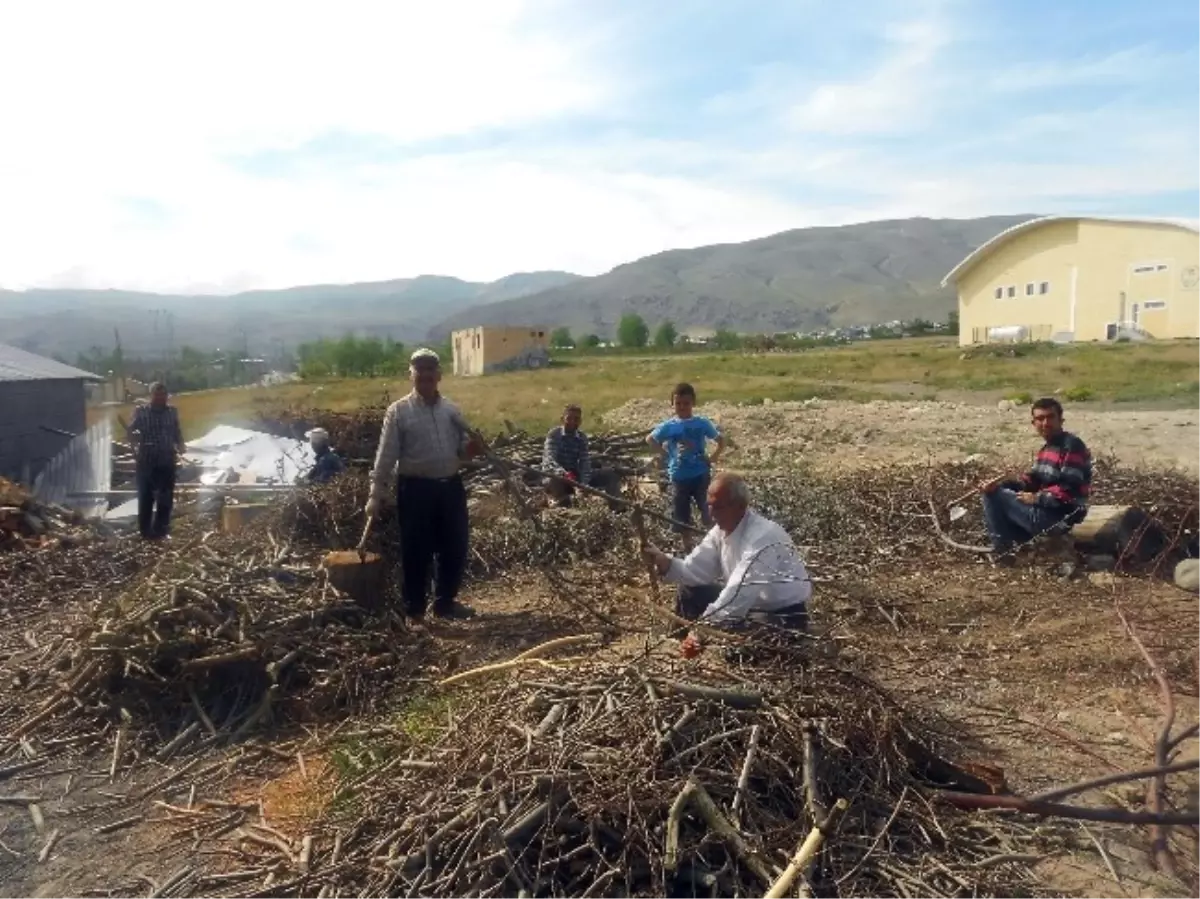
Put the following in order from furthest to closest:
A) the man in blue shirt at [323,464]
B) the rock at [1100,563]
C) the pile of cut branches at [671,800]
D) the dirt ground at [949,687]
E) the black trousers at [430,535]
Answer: the man in blue shirt at [323,464]
the rock at [1100,563]
the black trousers at [430,535]
the dirt ground at [949,687]
the pile of cut branches at [671,800]

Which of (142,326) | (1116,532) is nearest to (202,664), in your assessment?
(1116,532)

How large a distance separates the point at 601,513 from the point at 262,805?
16.1 feet

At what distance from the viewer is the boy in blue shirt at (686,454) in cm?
787

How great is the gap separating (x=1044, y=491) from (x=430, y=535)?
4.27 metres

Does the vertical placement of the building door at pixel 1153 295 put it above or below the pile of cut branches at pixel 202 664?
above

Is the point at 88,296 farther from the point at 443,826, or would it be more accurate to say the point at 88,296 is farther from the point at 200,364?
the point at 443,826

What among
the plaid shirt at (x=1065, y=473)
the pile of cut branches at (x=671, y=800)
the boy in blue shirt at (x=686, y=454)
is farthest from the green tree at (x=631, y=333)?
the pile of cut branches at (x=671, y=800)

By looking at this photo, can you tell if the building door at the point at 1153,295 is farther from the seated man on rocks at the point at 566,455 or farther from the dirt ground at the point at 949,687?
the dirt ground at the point at 949,687

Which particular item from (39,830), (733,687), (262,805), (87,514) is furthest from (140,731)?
(87,514)

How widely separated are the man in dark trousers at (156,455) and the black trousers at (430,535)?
4.07 meters

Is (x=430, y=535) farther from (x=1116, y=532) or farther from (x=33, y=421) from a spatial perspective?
(x=33, y=421)

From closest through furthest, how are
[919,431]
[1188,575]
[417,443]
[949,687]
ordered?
[949,687] < [417,443] < [1188,575] < [919,431]

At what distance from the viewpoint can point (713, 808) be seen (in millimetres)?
3162

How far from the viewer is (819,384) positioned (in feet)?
90.9
